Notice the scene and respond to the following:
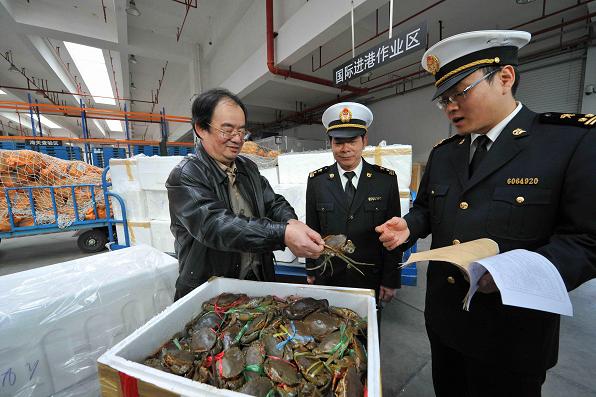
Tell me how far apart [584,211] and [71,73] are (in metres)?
13.5

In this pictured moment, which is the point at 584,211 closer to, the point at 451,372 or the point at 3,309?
the point at 451,372

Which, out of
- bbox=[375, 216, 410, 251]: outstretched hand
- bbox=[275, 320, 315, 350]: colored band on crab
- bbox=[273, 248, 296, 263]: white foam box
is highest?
bbox=[375, 216, 410, 251]: outstretched hand

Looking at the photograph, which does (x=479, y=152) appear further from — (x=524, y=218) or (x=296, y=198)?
(x=296, y=198)

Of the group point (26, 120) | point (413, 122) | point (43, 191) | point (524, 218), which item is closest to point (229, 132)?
point (524, 218)

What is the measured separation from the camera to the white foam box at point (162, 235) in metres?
3.45

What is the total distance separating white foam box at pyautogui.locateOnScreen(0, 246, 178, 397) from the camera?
45.1 inches

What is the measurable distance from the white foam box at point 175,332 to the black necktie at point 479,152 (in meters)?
Result: 0.73

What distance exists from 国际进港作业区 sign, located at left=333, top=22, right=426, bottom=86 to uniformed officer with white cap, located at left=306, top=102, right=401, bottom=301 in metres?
1.30

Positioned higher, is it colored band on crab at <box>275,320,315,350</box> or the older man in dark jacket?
the older man in dark jacket

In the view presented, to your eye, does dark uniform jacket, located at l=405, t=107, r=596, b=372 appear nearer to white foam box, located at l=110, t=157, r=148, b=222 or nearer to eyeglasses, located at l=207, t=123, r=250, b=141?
eyeglasses, located at l=207, t=123, r=250, b=141

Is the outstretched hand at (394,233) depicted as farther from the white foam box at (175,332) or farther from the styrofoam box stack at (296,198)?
the styrofoam box stack at (296,198)

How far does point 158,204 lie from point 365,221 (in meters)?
2.98

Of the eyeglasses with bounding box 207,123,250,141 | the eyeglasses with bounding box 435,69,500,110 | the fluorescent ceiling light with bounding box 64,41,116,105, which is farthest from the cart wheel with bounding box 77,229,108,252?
the eyeglasses with bounding box 435,69,500,110

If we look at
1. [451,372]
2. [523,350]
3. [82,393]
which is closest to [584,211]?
[523,350]
